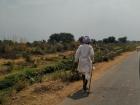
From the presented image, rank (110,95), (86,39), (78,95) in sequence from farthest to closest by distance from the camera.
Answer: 1. (86,39)
2. (78,95)
3. (110,95)

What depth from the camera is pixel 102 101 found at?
12547 millimetres

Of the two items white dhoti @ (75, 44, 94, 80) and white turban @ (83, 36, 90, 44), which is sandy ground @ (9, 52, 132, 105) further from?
white turban @ (83, 36, 90, 44)

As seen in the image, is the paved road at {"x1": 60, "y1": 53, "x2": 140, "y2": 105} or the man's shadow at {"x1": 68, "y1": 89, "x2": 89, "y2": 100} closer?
the paved road at {"x1": 60, "y1": 53, "x2": 140, "y2": 105}

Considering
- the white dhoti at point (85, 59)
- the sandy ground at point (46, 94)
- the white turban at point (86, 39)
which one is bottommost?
the sandy ground at point (46, 94)

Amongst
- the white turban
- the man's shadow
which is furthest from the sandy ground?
the white turban

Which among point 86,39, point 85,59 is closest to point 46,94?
point 85,59

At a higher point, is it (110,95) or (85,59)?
(85,59)

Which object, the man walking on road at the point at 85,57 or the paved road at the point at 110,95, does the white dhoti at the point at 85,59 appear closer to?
the man walking on road at the point at 85,57

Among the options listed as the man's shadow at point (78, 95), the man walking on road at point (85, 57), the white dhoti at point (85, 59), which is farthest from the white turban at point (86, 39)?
the man's shadow at point (78, 95)

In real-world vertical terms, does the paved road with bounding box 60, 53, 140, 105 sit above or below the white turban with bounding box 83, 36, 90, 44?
below

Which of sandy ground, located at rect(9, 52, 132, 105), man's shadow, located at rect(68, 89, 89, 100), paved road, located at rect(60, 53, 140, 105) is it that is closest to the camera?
paved road, located at rect(60, 53, 140, 105)

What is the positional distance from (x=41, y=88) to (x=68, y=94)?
1652 mm

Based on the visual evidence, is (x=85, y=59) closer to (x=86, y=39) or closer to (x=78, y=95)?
(x=86, y=39)

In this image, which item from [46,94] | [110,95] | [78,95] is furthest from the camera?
[46,94]
